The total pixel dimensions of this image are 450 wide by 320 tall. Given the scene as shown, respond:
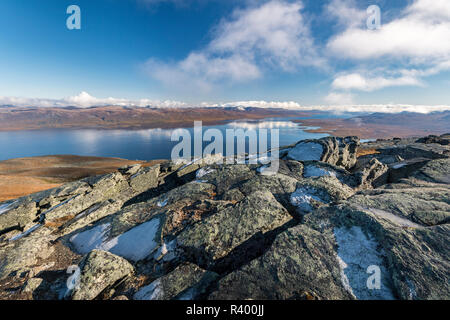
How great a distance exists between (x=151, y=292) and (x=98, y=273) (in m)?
2.34

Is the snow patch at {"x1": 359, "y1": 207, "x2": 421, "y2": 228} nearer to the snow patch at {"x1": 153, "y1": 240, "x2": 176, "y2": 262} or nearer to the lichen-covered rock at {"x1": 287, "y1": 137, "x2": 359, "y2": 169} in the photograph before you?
the snow patch at {"x1": 153, "y1": 240, "x2": 176, "y2": 262}


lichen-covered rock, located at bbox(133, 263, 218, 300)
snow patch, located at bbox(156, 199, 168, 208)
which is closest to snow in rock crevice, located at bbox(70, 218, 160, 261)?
snow patch, located at bbox(156, 199, 168, 208)

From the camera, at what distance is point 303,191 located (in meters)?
10.7

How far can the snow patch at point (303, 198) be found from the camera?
31.1 ft

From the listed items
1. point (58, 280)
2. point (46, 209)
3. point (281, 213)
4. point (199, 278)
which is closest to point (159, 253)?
point (199, 278)

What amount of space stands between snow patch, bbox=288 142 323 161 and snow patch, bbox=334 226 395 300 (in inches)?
554

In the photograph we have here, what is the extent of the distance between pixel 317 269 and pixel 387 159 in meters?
23.5

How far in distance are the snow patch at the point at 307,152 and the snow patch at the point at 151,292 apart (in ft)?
59.0

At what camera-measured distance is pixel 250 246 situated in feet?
23.4

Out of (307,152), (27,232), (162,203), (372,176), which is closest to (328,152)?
(307,152)

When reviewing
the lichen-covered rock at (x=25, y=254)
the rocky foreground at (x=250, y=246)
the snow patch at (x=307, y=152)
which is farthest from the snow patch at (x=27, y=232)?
the snow patch at (x=307, y=152)

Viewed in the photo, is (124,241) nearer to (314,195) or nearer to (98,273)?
(98,273)

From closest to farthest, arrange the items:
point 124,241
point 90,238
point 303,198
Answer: point 124,241
point 303,198
point 90,238

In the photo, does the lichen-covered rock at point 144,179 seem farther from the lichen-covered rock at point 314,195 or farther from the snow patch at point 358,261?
the snow patch at point 358,261
